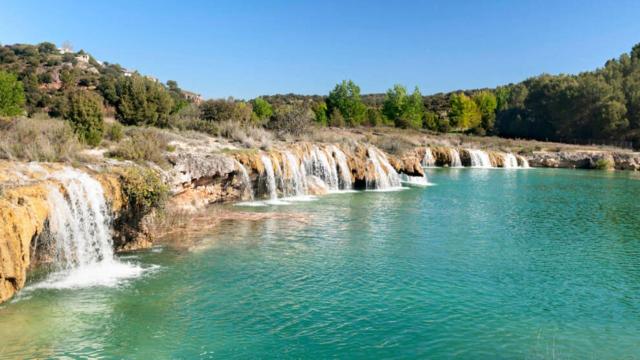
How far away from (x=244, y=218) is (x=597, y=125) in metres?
77.6

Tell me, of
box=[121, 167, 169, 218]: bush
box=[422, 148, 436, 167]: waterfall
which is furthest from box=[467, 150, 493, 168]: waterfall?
box=[121, 167, 169, 218]: bush

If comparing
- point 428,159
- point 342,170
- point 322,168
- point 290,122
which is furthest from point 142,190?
point 428,159

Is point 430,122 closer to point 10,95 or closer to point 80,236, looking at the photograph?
point 10,95

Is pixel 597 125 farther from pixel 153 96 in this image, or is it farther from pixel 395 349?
pixel 395 349

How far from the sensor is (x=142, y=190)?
631 inches

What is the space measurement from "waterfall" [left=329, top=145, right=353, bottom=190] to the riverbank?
2.7 inches

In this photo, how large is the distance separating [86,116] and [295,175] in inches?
483

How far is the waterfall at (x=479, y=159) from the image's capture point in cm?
6323

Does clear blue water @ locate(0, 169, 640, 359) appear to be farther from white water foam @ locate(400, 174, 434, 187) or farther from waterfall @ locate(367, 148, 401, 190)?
white water foam @ locate(400, 174, 434, 187)

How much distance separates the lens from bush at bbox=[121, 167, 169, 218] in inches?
626

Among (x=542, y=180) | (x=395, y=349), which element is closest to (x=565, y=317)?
(x=395, y=349)

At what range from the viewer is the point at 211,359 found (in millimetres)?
8594

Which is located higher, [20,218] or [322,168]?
[322,168]

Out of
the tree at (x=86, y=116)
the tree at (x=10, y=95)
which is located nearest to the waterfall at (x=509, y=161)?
the tree at (x=10, y=95)
